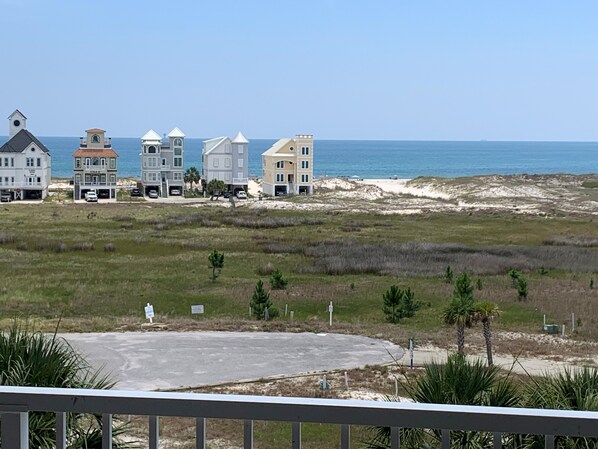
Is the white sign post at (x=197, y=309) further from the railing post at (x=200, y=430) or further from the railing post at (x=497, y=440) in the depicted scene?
the railing post at (x=497, y=440)

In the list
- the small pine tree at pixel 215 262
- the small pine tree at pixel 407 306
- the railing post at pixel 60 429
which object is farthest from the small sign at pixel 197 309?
the railing post at pixel 60 429

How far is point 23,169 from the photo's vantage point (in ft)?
300

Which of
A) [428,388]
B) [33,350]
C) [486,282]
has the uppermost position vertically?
[33,350]

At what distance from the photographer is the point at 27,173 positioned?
299 feet

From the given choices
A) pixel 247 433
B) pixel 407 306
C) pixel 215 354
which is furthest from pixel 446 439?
pixel 407 306

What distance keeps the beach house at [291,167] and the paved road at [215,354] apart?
77125 millimetres

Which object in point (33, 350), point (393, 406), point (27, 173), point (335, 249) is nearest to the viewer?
point (393, 406)

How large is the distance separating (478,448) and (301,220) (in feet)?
203

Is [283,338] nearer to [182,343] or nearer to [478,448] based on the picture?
[182,343]

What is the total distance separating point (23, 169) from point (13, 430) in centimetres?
9257

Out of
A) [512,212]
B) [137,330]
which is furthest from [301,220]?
[137,330]

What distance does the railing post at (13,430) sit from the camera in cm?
363

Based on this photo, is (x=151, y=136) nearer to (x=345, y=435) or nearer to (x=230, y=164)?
(x=230, y=164)

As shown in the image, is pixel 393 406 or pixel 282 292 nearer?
pixel 393 406
